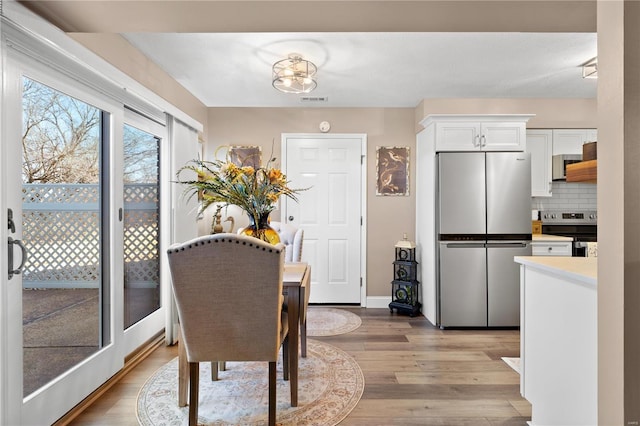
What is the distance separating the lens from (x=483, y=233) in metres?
3.48

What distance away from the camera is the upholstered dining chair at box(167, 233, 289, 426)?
1598 millimetres

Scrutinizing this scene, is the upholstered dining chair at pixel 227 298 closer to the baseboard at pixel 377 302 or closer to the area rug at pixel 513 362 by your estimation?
the area rug at pixel 513 362

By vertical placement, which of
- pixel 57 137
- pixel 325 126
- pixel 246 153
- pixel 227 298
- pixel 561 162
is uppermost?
pixel 325 126

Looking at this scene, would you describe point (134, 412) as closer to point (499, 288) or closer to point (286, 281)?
point (286, 281)

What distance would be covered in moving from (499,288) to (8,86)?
401cm

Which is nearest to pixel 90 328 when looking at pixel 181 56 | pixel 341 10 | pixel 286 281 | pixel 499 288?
pixel 286 281

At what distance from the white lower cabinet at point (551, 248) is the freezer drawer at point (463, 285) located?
0.59m

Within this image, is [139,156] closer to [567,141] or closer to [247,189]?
[247,189]

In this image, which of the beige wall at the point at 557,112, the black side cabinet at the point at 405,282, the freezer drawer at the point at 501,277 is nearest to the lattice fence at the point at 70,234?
the black side cabinet at the point at 405,282

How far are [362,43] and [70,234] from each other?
2.35m

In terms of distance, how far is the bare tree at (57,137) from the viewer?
1724 mm

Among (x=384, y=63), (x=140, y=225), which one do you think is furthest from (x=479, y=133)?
(x=140, y=225)

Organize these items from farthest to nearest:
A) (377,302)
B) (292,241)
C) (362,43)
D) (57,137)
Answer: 1. (377,302)
2. (292,241)
3. (362,43)
4. (57,137)

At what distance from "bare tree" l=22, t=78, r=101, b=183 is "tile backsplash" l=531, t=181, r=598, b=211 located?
4455 millimetres
